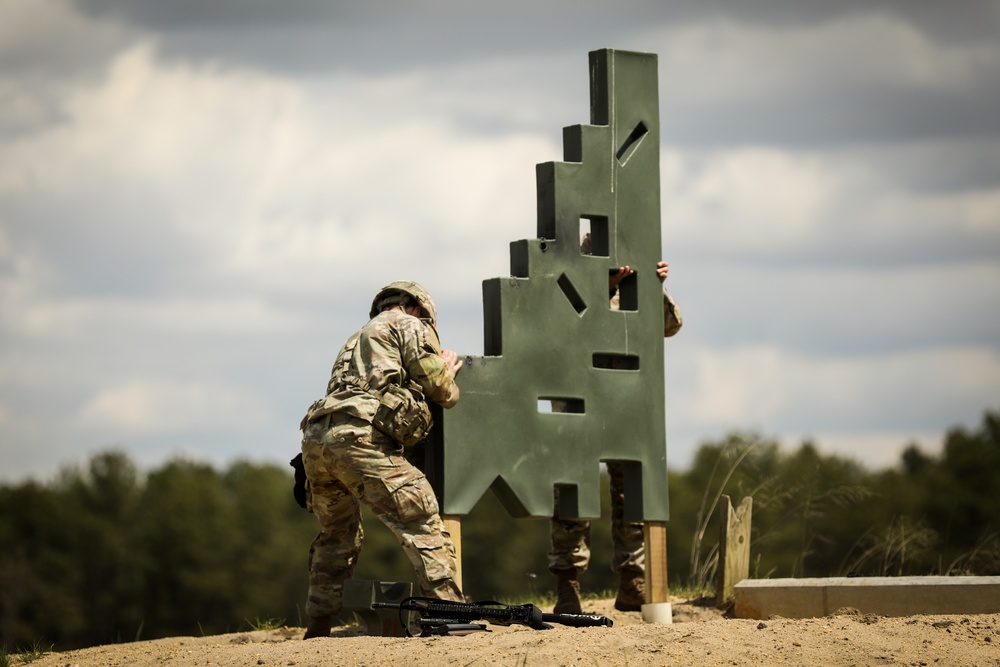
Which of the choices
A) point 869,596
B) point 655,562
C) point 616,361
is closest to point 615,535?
point 655,562

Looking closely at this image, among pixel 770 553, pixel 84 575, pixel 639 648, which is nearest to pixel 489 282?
pixel 639 648

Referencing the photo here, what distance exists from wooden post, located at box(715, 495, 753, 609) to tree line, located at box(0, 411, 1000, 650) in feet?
94.4

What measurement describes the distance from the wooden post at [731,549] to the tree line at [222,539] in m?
28.8

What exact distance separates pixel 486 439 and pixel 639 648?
7.55ft

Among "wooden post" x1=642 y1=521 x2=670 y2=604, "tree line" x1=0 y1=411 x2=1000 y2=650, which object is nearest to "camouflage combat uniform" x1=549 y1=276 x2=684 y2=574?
"wooden post" x1=642 y1=521 x2=670 y2=604

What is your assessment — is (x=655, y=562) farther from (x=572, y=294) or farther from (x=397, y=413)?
(x=397, y=413)

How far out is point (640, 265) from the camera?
390 inches

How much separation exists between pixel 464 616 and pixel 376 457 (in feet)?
3.55

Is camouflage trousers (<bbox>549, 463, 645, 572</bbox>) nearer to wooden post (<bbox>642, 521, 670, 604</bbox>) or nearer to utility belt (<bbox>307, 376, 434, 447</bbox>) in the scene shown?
wooden post (<bbox>642, 521, 670, 604</bbox>)

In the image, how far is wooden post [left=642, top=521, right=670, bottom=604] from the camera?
9752mm

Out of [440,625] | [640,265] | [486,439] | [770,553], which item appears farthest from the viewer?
[770,553]

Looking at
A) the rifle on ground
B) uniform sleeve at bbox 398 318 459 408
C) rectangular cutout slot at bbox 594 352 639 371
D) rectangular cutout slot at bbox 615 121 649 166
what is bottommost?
the rifle on ground

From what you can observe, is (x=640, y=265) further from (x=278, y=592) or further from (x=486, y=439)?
(x=278, y=592)

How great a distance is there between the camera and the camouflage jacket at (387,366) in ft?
28.1
